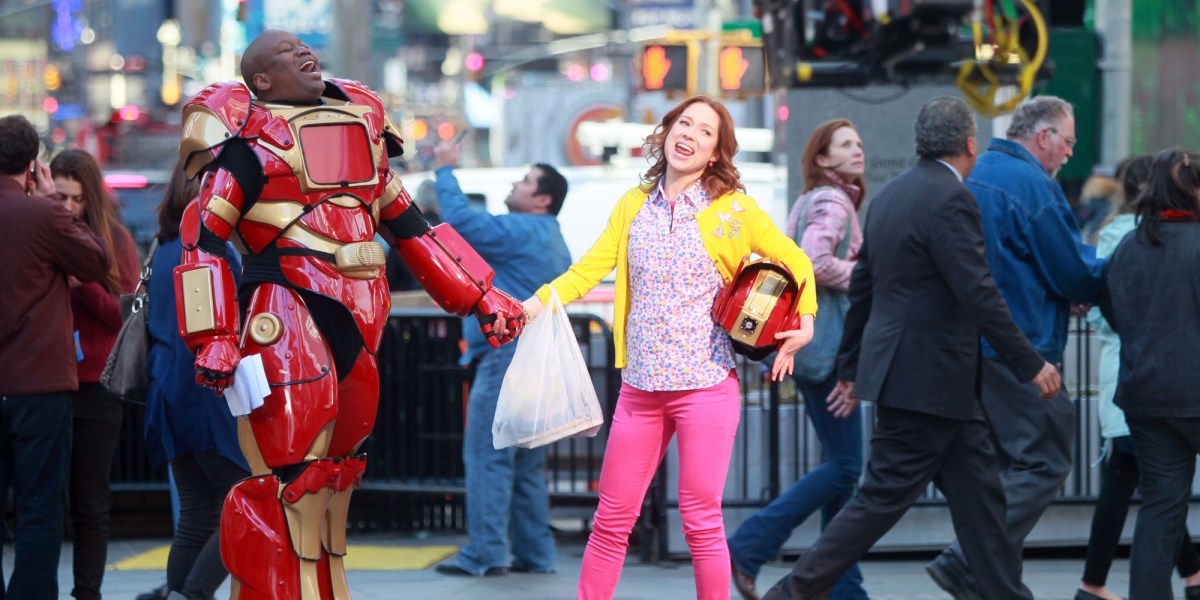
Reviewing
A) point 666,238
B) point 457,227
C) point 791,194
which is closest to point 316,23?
point 791,194

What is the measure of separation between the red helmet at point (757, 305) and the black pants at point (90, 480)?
8.24 feet

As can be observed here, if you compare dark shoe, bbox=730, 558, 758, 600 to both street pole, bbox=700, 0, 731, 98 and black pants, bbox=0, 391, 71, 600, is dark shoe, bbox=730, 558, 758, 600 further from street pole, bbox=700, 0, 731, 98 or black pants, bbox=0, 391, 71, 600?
street pole, bbox=700, 0, 731, 98

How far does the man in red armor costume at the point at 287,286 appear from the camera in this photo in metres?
5.12

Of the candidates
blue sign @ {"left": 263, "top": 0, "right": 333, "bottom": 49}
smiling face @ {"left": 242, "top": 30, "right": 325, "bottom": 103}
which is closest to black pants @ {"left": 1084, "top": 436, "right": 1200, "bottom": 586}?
smiling face @ {"left": 242, "top": 30, "right": 325, "bottom": 103}

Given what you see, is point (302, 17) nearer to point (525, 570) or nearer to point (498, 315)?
point (525, 570)

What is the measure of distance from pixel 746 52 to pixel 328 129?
1129cm

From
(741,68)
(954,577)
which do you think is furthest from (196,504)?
(741,68)

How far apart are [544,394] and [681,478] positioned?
20.9 inches

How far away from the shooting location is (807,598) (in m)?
5.84

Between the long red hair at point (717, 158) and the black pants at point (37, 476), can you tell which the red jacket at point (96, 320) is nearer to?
the black pants at point (37, 476)

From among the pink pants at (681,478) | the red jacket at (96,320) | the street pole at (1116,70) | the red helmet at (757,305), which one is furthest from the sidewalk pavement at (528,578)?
the street pole at (1116,70)

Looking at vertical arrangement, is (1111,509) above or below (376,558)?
above

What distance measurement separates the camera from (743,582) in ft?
22.1

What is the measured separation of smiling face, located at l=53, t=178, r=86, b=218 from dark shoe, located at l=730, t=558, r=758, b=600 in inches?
116
